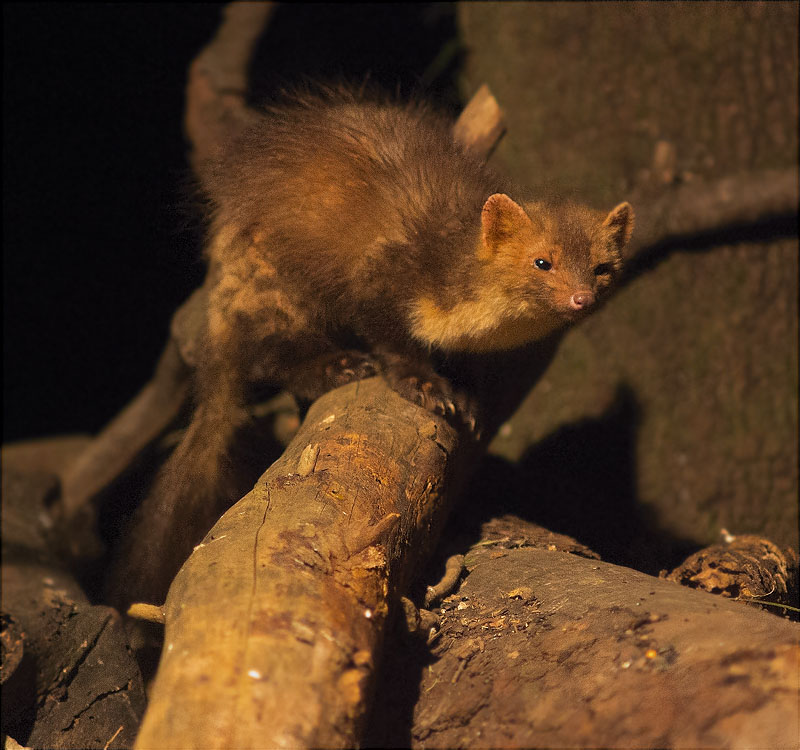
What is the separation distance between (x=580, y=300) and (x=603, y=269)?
331mm

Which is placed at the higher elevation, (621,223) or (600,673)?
(621,223)

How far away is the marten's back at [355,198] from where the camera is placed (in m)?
3.12

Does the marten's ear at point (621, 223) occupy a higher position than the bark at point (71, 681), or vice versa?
the marten's ear at point (621, 223)

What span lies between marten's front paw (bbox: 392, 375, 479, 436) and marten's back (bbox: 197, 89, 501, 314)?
0.41m

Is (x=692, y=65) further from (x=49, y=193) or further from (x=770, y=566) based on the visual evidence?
(x=49, y=193)

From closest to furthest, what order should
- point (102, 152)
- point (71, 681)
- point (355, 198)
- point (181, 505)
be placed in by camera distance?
point (71, 681)
point (181, 505)
point (355, 198)
point (102, 152)

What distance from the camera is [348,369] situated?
3434 millimetres

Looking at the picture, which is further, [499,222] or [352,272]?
[352,272]

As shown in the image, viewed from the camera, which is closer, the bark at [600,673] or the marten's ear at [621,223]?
the bark at [600,673]

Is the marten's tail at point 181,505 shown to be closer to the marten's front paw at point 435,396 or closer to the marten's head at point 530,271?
the marten's front paw at point 435,396

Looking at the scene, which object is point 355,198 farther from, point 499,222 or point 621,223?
point 621,223

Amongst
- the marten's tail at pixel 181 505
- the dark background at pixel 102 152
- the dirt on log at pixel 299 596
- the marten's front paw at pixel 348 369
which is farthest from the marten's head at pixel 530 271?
the dark background at pixel 102 152

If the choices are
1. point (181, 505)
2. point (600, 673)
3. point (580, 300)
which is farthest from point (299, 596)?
point (580, 300)

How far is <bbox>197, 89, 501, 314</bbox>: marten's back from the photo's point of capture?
312 cm
